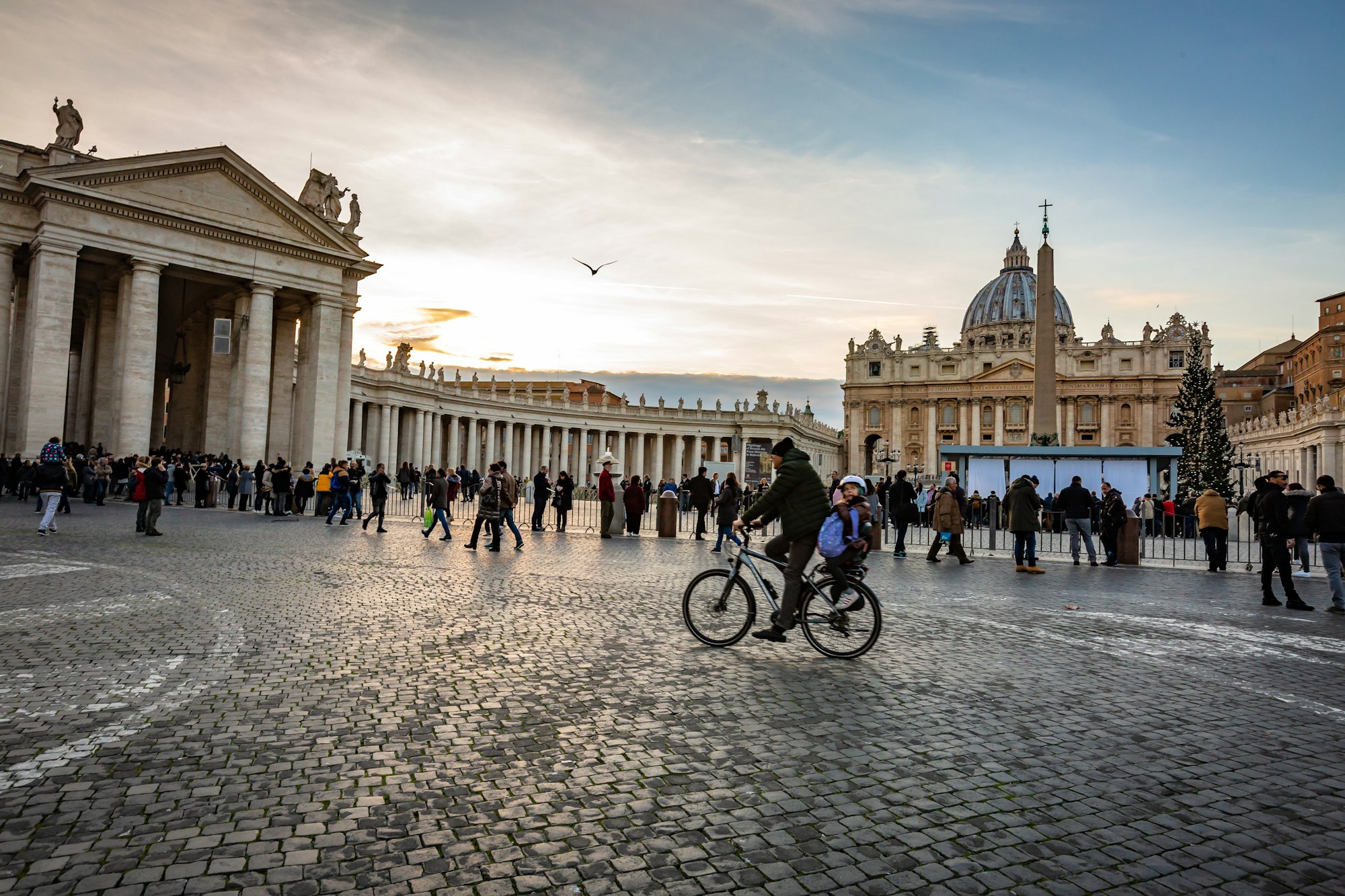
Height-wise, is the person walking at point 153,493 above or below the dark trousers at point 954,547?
above

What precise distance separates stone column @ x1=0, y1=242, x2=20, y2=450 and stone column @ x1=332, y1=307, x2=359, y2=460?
33.3 ft

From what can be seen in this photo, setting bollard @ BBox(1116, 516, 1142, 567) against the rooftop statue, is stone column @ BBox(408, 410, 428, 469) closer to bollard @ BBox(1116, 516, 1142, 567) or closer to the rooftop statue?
the rooftop statue

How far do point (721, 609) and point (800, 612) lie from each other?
67 centimetres

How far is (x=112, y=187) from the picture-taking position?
27.5m

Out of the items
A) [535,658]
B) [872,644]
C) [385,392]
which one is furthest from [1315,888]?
[385,392]

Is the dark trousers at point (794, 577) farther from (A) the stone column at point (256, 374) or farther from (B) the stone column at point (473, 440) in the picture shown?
(B) the stone column at point (473, 440)

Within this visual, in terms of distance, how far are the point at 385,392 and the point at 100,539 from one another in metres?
39.7

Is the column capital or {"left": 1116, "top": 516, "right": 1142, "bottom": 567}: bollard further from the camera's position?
the column capital

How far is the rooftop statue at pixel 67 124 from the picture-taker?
92.5ft

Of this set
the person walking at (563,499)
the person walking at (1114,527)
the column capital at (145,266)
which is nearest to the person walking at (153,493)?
the person walking at (563,499)

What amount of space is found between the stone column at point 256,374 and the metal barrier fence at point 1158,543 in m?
22.2

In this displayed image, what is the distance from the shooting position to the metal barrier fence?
60.1 feet

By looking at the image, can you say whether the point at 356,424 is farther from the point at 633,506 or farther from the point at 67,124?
the point at 633,506

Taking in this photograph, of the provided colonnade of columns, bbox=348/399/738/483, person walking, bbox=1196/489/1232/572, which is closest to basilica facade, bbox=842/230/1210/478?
colonnade of columns, bbox=348/399/738/483
